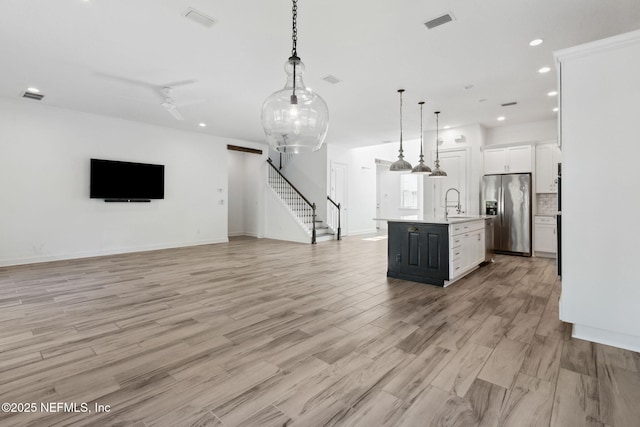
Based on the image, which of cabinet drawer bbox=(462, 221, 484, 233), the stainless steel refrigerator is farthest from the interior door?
cabinet drawer bbox=(462, 221, 484, 233)

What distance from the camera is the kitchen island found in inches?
166

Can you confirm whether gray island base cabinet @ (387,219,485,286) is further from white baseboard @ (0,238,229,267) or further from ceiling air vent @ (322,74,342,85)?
white baseboard @ (0,238,229,267)

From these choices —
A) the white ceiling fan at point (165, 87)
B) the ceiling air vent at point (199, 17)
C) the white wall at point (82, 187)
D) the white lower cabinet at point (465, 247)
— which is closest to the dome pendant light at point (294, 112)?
the ceiling air vent at point (199, 17)

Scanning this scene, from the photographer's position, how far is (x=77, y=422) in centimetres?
160

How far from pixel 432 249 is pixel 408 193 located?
939 cm

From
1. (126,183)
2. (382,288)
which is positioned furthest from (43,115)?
(382,288)

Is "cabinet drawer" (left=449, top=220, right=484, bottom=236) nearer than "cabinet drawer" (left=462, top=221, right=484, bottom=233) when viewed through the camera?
Yes

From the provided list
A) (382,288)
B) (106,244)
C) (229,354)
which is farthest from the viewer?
(106,244)

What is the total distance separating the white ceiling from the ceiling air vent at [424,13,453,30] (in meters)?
0.06

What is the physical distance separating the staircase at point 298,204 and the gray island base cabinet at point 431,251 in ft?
14.4

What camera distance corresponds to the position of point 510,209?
6773mm

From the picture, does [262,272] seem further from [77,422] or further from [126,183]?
[126,183]

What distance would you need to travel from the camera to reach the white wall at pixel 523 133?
6.98 m

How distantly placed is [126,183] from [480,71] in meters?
7.48
